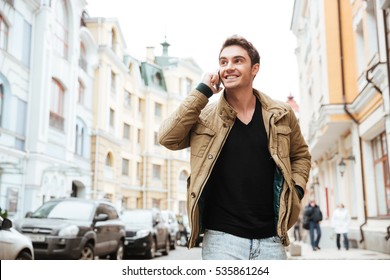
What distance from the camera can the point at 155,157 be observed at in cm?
521

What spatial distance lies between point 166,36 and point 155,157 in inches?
53.9

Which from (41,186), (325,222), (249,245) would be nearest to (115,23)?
(41,186)

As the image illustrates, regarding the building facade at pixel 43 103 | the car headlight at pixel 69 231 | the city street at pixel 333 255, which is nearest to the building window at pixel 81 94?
the building facade at pixel 43 103

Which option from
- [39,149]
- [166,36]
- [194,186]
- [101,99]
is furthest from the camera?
[101,99]

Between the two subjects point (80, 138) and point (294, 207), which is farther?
point (80, 138)

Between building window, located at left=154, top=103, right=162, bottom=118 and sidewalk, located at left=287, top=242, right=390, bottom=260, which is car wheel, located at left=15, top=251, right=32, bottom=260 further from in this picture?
sidewalk, located at left=287, top=242, right=390, bottom=260

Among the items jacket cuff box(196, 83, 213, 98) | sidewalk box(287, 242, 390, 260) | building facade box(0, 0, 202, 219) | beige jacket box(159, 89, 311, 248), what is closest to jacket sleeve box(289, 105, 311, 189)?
beige jacket box(159, 89, 311, 248)

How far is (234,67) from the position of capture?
211 cm

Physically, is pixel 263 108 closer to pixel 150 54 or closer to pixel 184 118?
pixel 184 118

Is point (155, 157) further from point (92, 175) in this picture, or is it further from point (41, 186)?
point (41, 186)

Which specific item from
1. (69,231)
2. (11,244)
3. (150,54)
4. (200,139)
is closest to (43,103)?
(150,54)

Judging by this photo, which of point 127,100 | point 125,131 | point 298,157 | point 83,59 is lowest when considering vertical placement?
point 298,157

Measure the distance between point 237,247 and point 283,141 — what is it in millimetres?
478

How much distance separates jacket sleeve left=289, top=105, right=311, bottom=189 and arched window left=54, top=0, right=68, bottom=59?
3724mm
